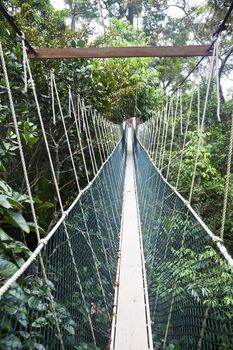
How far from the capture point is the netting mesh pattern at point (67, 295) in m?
0.89

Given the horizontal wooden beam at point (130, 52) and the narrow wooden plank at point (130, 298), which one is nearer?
the narrow wooden plank at point (130, 298)

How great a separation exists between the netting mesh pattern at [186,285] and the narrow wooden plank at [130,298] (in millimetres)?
53

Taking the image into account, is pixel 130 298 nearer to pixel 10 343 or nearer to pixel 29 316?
pixel 29 316

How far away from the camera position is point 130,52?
1.85 metres

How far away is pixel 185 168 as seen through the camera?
4.40 m

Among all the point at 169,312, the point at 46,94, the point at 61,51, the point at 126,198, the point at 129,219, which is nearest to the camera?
the point at 169,312

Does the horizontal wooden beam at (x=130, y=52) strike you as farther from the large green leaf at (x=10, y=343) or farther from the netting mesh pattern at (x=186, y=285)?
the large green leaf at (x=10, y=343)

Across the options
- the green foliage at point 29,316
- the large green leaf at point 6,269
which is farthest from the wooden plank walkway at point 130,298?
the large green leaf at point 6,269

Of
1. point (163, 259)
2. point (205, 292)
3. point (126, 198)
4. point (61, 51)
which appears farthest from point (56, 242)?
point (126, 198)

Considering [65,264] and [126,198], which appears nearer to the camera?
[65,264]

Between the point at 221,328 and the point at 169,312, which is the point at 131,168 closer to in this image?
the point at 169,312

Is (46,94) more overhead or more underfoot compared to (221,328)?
more overhead

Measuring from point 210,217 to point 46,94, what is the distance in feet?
8.29

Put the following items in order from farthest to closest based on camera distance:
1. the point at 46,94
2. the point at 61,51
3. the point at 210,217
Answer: the point at 210,217
the point at 46,94
the point at 61,51
